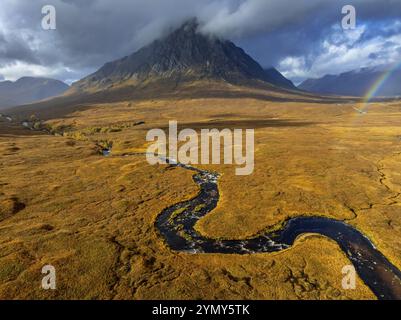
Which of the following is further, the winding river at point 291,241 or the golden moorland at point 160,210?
the winding river at point 291,241

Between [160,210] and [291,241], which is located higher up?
[160,210]

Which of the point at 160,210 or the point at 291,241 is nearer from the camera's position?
the point at 291,241

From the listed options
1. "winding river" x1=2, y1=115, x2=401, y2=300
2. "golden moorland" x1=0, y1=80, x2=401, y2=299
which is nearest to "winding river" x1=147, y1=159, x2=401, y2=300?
"winding river" x1=2, y1=115, x2=401, y2=300

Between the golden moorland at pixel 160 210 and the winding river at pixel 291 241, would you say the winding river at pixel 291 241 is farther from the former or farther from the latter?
the golden moorland at pixel 160 210

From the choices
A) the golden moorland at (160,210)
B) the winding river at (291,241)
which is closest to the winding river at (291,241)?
the winding river at (291,241)

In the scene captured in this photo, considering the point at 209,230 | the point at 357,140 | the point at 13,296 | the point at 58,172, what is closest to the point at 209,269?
the point at 209,230

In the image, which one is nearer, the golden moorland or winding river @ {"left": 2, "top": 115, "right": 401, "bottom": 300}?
the golden moorland

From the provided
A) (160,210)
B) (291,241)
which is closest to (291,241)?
Answer: (291,241)

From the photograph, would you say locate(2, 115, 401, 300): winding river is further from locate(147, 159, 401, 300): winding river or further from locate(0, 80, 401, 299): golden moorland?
locate(0, 80, 401, 299): golden moorland

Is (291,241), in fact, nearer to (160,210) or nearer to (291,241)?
(291,241)

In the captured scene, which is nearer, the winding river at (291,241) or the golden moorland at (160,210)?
the golden moorland at (160,210)

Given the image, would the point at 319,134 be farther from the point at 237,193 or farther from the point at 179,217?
the point at 179,217
